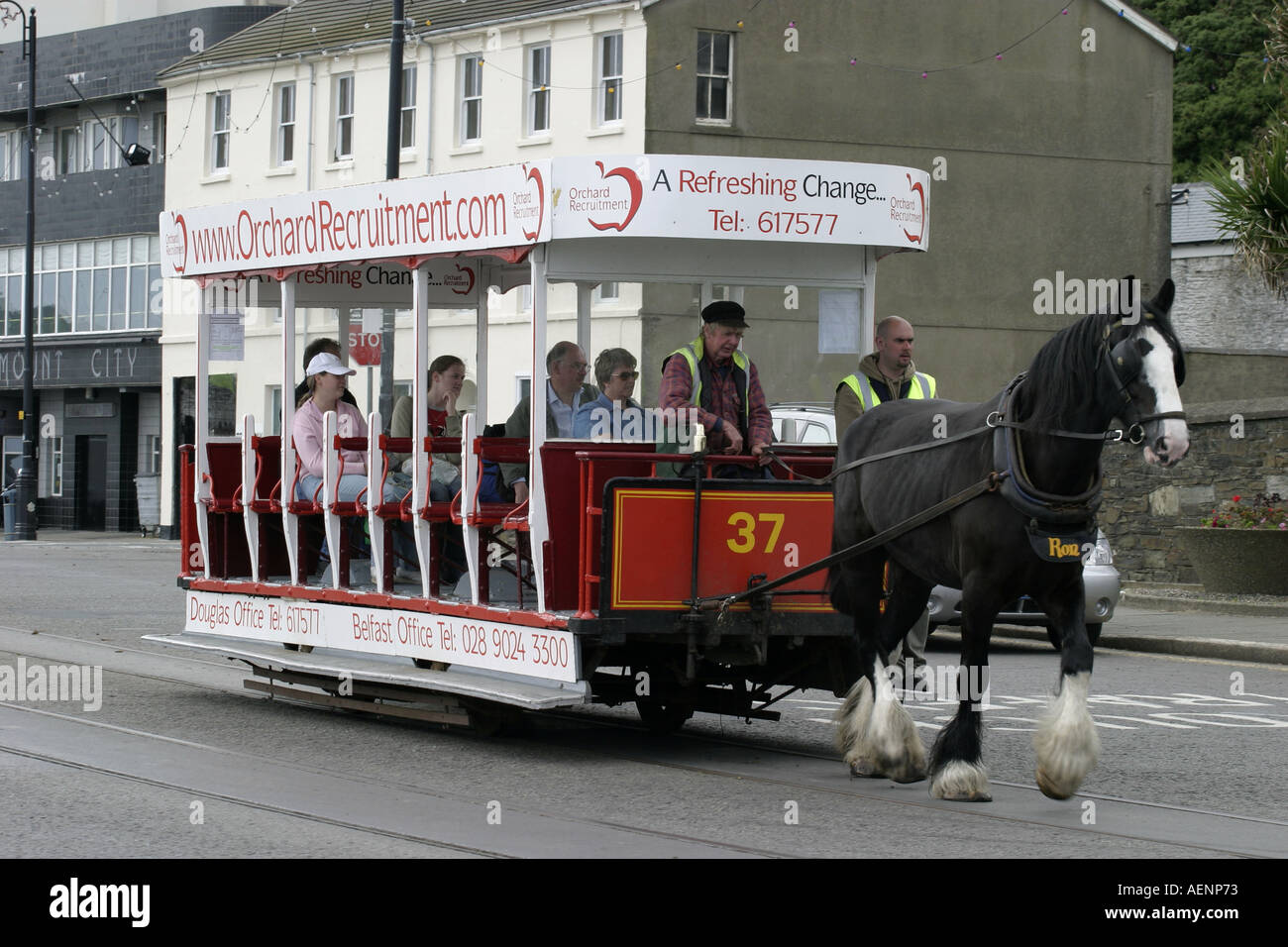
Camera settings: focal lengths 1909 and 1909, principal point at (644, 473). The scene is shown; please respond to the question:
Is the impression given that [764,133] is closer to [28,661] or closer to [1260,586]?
[1260,586]

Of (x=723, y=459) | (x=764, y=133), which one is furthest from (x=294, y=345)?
(x=764, y=133)

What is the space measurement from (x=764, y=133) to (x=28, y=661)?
22.6 metres

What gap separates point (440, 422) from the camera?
12500mm

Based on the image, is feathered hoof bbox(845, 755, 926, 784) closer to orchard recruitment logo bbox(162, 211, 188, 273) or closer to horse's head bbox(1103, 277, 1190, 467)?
horse's head bbox(1103, 277, 1190, 467)

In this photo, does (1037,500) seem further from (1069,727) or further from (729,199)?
(729,199)

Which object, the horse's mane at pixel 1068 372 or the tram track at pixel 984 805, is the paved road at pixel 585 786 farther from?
the horse's mane at pixel 1068 372

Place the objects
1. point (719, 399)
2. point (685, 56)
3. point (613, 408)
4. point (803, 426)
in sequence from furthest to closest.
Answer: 1. point (685, 56)
2. point (803, 426)
3. point (613, 408)
4. point (719, 399)

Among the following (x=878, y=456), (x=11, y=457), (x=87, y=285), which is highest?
(x=87, y=285)

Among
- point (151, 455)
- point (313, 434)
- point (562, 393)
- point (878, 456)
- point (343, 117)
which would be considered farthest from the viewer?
point (151, 455)

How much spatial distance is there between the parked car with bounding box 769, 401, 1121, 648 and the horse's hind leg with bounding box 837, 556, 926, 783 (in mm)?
5881

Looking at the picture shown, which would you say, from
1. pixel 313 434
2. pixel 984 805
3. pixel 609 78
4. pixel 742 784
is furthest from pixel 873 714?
pixel 609 78

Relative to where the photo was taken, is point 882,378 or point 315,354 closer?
point 882,378

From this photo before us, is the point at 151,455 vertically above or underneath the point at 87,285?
underneath

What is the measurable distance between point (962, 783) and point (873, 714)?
31.2 inches
